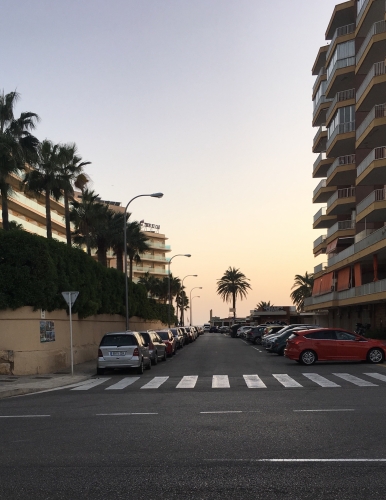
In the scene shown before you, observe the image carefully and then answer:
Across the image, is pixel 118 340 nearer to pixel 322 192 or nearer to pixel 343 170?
pixel 343 170

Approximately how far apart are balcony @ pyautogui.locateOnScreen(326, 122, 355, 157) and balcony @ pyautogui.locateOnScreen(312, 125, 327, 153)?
6954 millimetres

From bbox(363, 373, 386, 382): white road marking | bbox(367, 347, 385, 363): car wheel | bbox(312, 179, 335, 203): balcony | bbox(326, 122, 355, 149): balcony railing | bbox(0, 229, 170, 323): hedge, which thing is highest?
bbox(326, 122, 355, 149): balcony railing

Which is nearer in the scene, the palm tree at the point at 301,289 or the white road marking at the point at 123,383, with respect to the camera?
the white road marking at the point at 123,383

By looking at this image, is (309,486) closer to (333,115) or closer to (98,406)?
(98,406)

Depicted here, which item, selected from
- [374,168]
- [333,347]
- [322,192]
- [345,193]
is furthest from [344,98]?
[333,347]

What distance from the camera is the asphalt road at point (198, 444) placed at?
6242 mm

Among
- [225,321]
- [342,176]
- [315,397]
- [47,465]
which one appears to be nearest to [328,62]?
[342,176]

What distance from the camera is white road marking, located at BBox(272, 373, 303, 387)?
17234 millimetres

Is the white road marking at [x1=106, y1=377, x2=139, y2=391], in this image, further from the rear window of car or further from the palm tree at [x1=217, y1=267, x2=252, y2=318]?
the palm tree at [x1=217, y1=267, x2=252, y2=318]

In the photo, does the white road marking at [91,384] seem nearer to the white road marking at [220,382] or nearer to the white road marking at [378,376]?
the white road marking at [220,382]

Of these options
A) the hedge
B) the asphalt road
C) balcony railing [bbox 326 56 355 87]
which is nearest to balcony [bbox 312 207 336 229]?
balcony railing [bbox 326 56 355 87]

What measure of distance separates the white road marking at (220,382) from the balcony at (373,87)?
26547 millimetres

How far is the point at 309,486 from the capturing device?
6.20 meters

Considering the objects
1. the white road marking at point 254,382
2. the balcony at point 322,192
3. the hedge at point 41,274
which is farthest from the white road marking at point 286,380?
the balcony at point 322,192
